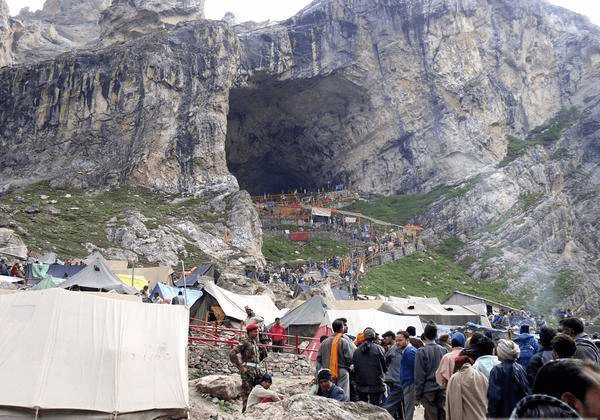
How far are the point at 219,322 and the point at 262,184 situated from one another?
47493mm

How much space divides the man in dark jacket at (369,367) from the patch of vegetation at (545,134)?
164ft

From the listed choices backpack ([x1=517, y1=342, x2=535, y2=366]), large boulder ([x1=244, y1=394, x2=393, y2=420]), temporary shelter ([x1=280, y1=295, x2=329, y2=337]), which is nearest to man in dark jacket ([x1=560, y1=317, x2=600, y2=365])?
backpack ([x1=517, y1=342, x2=535, y2=366])

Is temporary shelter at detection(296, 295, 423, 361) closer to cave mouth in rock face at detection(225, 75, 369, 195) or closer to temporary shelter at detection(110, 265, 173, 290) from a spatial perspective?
temporary shelter at detection(110, 265, 173, 290)

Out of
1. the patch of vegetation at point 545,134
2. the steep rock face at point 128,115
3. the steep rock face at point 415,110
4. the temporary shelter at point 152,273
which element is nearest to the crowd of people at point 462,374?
the temporary shelter at point 152,273

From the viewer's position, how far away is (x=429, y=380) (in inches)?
307

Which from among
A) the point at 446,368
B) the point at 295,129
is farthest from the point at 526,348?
the point at 295,129

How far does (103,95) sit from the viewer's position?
49719 millimetres

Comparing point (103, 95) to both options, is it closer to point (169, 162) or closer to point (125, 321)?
point (169, 162)

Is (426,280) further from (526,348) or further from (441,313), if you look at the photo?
(526,348)

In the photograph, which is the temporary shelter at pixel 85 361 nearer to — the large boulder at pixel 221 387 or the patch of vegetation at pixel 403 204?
the large boulder at pixel 221 387

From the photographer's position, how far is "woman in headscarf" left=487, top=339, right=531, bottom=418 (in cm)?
546

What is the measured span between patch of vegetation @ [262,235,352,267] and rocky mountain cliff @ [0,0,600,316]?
5.79m

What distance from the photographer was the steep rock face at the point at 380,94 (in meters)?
57.2

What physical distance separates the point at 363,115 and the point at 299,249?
1929cm
